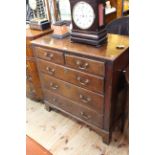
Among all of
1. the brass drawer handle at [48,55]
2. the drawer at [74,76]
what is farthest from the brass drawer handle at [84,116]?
the brass drawer handle at [48,55]

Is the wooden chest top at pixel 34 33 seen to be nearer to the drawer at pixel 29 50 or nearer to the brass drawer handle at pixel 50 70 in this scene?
the drawer at pixel 29 50

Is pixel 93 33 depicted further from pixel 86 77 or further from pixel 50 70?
pixel 50 70

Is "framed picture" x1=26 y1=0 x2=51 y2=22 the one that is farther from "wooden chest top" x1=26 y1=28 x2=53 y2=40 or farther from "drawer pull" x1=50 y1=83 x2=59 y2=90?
"drawer pull" x1=50 y1=83 x2=59 y2=90

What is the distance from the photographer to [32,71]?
185 cm

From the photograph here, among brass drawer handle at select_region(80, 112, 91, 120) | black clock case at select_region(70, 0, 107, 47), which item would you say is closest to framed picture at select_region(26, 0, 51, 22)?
black clock case at select_region(70, 0, 107, 47)

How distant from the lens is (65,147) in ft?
5.07

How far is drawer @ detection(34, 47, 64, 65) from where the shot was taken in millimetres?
1421

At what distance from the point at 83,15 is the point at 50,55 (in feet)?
1.48

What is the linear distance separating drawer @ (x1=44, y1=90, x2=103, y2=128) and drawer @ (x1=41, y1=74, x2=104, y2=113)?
58 mm

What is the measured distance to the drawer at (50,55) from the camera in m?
1.42

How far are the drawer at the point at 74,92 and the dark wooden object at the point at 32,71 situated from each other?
0.58 feet
